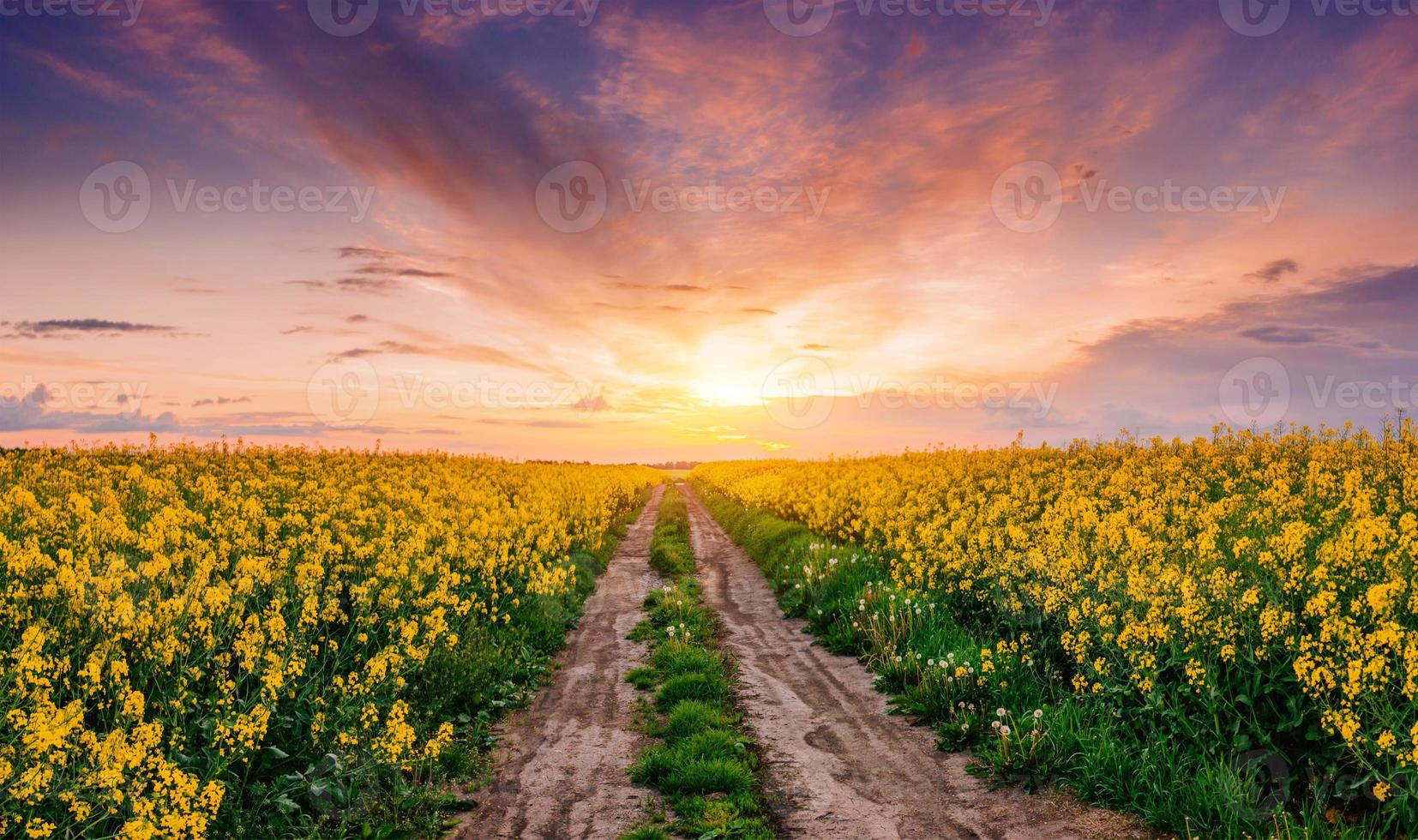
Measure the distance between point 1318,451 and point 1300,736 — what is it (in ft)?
37.1

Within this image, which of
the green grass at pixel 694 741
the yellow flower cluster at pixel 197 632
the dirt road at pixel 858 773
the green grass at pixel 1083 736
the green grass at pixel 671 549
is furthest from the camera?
the green grass at pixel 671 549

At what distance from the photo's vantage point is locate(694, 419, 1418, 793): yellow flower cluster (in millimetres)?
6438

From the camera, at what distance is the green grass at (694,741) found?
23.3ft

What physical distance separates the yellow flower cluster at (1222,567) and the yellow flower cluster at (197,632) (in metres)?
8.17

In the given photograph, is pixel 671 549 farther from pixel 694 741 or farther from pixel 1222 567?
pixel 1222 567

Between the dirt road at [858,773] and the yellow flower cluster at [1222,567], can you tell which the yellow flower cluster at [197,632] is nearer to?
the dirt road at [858,773]

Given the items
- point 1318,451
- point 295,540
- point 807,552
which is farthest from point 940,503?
point 295,540

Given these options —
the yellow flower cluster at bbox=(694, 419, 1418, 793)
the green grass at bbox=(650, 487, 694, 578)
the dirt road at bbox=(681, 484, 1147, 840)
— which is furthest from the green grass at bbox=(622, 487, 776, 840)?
the green grass at bbox=(650, 487, 694, 578)

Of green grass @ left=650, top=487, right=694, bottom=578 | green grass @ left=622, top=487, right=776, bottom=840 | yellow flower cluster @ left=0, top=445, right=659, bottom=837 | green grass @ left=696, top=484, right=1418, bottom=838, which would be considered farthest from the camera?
green grass @ left=650, top=487, right=694, bottom=578

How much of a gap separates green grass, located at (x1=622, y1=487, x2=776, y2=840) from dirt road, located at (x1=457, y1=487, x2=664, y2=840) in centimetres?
33

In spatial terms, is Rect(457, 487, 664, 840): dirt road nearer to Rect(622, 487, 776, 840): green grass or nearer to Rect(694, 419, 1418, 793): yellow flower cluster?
Rect(622, 487, 776, 840): green grass

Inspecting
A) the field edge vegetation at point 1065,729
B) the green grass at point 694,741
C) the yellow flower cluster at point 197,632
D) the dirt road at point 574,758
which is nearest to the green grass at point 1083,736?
the field edge vegetation at point 1065,729

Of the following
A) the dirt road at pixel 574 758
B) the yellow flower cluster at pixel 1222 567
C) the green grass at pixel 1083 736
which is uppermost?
the yellow flower cluster at pixel 1222 567

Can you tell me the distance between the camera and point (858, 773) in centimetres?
817
